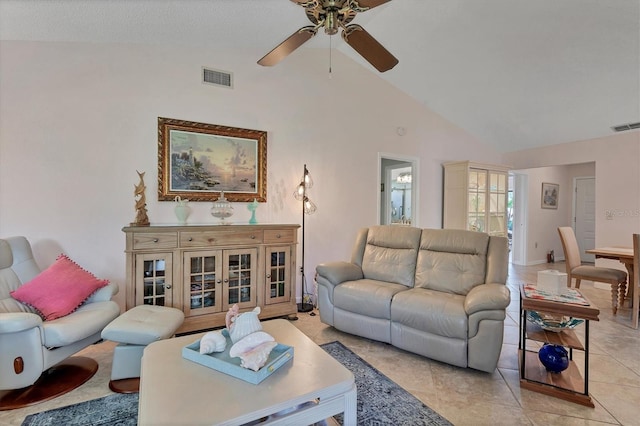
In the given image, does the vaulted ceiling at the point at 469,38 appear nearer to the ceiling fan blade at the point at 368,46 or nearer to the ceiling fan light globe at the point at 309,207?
the ceiling fan blade at the point at 368,46

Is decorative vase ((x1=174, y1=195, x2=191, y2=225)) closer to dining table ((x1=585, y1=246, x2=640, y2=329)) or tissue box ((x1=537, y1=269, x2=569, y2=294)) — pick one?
tissue box ((x1=537, y1=269, x2=569, y2=294))

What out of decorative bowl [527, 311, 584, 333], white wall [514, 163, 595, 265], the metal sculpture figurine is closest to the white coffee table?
decorative bowl [527, 311, 584, 333]

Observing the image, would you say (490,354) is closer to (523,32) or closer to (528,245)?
(523,32)

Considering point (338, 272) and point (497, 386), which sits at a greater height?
point (338, 272)

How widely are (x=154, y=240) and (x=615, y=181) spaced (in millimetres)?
6259

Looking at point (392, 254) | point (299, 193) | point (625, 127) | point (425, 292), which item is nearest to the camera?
point (425, 292)

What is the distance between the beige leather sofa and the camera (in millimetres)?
2236

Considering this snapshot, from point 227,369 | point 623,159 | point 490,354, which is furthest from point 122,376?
point 623,159

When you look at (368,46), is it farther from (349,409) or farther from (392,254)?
(349,409)

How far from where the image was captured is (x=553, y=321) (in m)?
2.11

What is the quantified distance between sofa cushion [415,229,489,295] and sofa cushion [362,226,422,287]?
8cm

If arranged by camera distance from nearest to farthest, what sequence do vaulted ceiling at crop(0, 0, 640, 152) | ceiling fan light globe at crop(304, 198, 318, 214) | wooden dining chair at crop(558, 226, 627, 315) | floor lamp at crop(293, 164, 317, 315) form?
vaulted ceiling at crop(0, 0, 640, 152), wooden dining chair at crop(558, 226, 627, 315), floor lamp at crop(293, 164, 317, 315), ceiling fan light globe at crop(304, 198, 318, 214)

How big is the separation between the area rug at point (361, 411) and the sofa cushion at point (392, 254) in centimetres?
114

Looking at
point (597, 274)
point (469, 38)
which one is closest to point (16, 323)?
point (469, 38)
